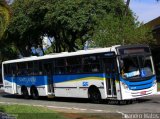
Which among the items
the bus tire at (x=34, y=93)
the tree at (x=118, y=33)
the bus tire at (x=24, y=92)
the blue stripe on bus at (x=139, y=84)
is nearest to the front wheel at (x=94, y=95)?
the blue stripe on bus at (x=139, y=84)

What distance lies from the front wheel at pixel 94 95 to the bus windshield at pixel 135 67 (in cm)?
226

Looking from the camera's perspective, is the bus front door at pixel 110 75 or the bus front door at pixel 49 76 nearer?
the bus front door at pixel 110 75

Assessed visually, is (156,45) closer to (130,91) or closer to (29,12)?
(29,12)

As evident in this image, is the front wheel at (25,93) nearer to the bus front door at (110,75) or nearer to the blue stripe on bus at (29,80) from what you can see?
the blue stripe on bus at (29,80)

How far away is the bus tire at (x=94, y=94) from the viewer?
2354 centimetres

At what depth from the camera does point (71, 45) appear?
50000 millimetres

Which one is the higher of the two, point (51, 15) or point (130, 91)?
point (51, 15)

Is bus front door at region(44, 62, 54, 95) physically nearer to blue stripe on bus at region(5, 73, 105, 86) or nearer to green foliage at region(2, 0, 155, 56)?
blue stripe on bus at region(5, 73, 105, 86)

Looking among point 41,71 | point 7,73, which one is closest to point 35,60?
point 41,71

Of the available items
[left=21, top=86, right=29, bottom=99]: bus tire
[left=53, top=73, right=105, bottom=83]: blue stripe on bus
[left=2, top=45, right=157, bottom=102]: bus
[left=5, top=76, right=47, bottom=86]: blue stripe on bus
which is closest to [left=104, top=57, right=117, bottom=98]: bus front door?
[left=2, top=45, right=157, bottom=102]: bus

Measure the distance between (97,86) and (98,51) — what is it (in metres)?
1.78

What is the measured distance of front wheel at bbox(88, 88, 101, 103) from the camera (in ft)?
77.2

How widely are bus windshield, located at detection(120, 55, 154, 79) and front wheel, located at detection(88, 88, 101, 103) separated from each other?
2265 mm

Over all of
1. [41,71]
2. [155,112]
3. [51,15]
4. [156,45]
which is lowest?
[155,112]
